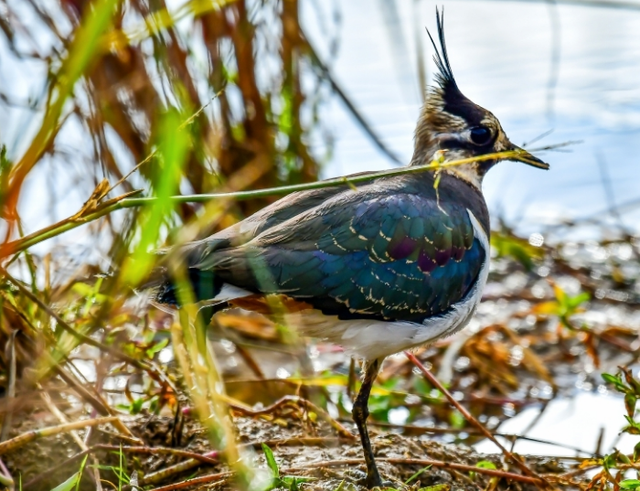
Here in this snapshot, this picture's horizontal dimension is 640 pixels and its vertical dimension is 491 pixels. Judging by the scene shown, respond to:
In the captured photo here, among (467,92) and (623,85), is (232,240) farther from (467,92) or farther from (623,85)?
(623,85)

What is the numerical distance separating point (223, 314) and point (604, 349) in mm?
2178

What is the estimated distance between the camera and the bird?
3588 millimetres

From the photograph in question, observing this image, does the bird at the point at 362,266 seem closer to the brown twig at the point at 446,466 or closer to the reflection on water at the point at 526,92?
the brown twig at the point at 446,466

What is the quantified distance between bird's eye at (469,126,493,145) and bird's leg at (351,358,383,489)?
1.17 m

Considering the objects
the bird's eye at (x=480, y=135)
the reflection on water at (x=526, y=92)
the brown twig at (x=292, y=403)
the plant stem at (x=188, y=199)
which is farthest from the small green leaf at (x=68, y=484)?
the reflection on water at (x=526, y=92)

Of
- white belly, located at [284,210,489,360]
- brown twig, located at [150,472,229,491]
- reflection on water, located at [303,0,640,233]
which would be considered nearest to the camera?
brown twig, located at [150,472,229,491]

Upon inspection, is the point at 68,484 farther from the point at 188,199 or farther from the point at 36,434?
the point at 188,199

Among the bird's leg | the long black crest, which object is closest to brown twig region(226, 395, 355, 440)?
the bird's leg

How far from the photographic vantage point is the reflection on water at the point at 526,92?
736 cm

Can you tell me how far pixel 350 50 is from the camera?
8.41 m

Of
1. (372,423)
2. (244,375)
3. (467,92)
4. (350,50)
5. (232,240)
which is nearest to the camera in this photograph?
(232,240)

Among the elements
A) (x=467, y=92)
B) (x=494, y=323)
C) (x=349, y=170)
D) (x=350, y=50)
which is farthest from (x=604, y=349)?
(x=350, y=50)

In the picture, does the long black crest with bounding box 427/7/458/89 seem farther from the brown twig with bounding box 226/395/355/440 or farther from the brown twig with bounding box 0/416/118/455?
the brown twig with bounding box 0/416/118/455

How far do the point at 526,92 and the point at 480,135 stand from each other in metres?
3.70
